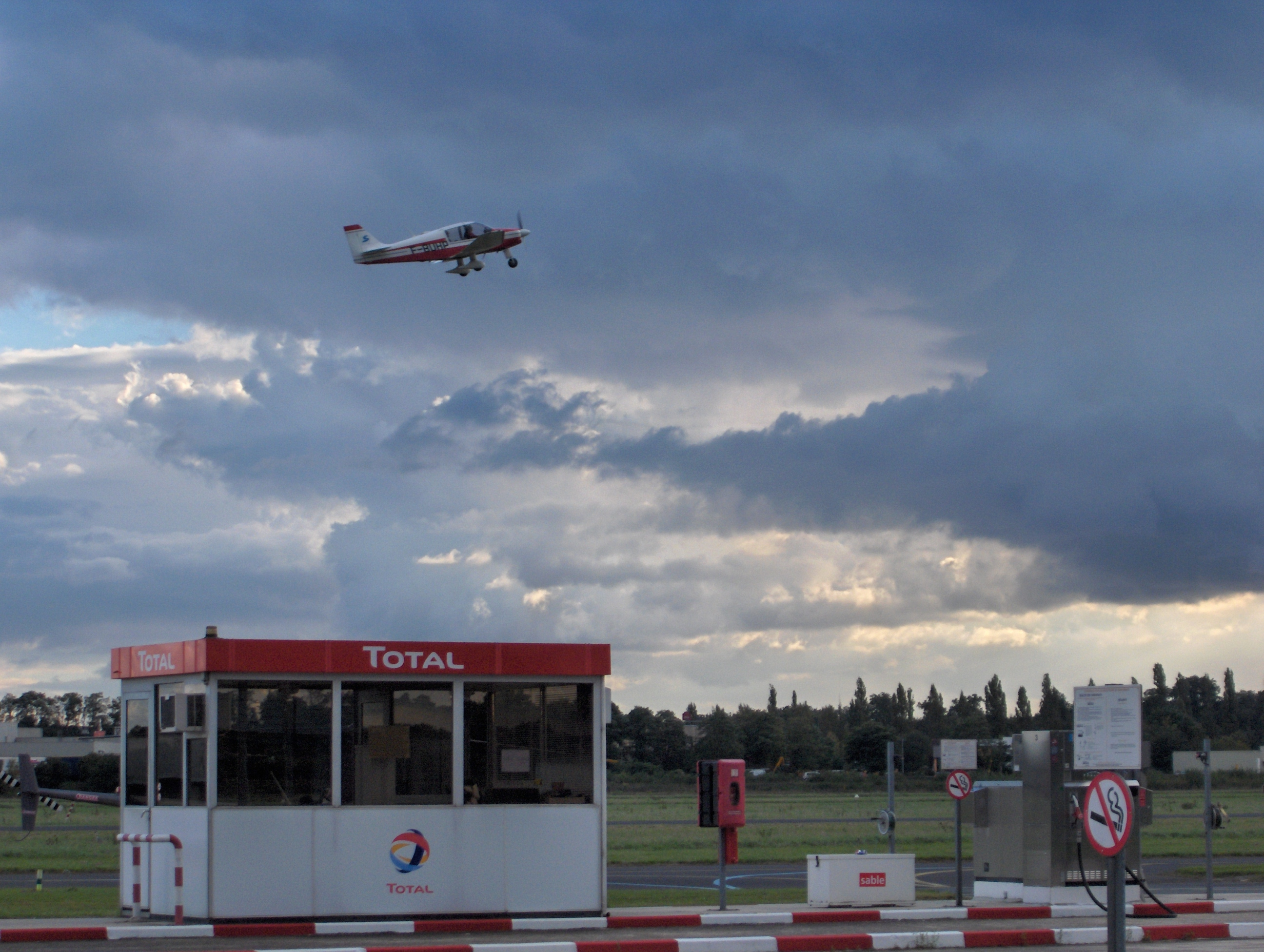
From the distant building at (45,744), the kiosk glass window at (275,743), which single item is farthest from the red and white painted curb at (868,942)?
the distant building at (45,744)

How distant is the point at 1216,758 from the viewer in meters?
128

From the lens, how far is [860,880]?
1856 cm

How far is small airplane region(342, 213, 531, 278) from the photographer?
40.6 metres

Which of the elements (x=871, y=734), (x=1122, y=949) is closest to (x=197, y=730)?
(x=1122, y=949)

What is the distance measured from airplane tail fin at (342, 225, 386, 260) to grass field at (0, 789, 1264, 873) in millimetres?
20574

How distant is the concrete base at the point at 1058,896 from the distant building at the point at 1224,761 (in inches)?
4245

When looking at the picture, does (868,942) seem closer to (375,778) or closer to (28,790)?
(375,778)

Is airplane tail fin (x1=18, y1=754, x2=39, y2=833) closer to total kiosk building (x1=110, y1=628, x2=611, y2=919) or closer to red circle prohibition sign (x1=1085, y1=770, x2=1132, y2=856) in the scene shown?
total kiosk building (x1=110, y1=628, x2=611, y2=919)

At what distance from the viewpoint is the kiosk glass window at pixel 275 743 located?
16.0 metres

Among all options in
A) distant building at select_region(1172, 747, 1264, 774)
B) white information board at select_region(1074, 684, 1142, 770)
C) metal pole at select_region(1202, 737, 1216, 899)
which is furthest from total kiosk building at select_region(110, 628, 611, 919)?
distant building at select_region(1172, 747, 1264, 774)

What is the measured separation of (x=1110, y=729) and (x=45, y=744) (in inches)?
4744

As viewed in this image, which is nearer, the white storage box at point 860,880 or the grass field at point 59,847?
the white storage box at point 860,880

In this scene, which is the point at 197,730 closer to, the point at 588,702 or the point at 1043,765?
the point at 588,702

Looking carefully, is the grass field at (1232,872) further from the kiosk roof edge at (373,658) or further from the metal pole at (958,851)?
the kiosk roof edge at (373,658)
